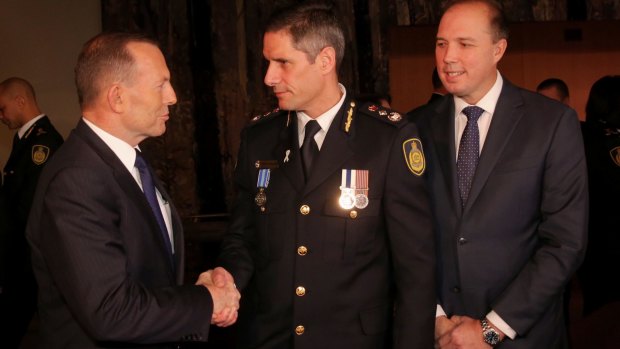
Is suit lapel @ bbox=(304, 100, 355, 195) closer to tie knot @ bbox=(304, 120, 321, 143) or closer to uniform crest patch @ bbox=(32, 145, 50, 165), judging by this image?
tie knot @ bbox=(304, 120, 321, 143)

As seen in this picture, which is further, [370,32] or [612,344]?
[370,32]

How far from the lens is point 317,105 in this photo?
7.40 ft

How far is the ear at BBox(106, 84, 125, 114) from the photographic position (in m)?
1.95

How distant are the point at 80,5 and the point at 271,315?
159 inches

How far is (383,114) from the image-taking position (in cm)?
226

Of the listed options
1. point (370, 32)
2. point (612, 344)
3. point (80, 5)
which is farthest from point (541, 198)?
point (80, 5)

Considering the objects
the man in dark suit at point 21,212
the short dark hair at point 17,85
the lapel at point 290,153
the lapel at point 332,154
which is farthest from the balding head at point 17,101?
the lapel at point 332,154

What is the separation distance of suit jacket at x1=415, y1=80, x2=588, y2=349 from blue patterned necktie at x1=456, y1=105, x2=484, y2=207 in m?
0.03

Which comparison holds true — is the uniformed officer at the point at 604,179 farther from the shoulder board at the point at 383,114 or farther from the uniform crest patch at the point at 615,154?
the shoulder board at the point at 383,114

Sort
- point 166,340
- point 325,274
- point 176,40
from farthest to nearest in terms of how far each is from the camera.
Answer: point 176,40
point 325,274
point 166,340

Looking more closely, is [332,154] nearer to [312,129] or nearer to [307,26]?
[312,129]

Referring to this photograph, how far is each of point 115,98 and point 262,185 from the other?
56 centimetres

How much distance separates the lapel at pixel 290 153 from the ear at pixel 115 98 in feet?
1.80

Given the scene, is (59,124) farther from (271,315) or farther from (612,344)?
(612,344)
